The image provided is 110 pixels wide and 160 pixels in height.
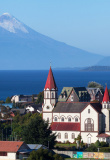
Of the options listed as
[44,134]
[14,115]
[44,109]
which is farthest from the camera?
[14,115]

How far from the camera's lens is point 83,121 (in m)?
71.0

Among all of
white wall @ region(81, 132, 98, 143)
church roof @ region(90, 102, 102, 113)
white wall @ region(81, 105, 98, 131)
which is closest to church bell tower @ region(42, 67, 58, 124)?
white wall @ region(81, 105, 98, 131)

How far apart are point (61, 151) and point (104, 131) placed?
49.2 ft

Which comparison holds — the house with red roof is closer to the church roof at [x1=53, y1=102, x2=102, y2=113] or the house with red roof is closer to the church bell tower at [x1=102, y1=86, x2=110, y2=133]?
the church bell tower at [x1=102, y1=86, x2=110, y2=133]

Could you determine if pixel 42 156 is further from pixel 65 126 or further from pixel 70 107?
pixel 70 107

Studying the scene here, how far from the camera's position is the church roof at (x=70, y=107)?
2849 inches

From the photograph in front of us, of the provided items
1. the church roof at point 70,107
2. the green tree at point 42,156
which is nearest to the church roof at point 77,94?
the church roof at point 70,107

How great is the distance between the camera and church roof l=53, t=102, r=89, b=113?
237ft

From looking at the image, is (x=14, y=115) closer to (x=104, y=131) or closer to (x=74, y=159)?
(x=104, y=131)

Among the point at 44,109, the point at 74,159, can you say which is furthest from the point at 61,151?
the point at 44,109

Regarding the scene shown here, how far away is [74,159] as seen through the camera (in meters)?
54.5

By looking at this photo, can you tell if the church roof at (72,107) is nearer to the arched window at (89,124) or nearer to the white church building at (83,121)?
the white church building at (83,121)

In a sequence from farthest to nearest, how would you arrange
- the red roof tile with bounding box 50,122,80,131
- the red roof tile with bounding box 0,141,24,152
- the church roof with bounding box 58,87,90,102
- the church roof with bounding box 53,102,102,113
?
the church roof with bounding box 58,87,90,102 < the church roof with bounding box 53,102,102,113 < the red roof tile with bounding box 50,122,80,131 < the red roof tile with bounding box 0,141,24,152

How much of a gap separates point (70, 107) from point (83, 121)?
2.97 m
